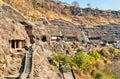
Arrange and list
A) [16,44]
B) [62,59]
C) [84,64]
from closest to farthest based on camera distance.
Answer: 1. [16,44]
2. [62,59]
3. [84,64]

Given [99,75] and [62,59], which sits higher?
[62,59]

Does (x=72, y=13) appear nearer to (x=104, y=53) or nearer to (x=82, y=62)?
(x=104, y=53)

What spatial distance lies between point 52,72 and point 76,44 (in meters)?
15.4

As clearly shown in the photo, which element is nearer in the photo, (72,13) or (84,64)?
(84,64)

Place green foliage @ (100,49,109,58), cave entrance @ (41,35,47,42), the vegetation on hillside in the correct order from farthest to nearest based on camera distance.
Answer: green foliage @ (100,49,109,58) → cave entrance @ (41,35,47,42) → the vegetation on hillside

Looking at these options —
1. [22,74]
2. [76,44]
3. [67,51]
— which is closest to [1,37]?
[22,74]

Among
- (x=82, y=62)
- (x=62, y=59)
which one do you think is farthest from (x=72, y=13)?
(x=62, y=59)

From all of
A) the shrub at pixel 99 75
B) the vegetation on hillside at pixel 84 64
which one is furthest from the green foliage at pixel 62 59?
the shrub at pixel 99 75

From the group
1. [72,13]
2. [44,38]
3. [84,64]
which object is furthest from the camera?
[72,13]

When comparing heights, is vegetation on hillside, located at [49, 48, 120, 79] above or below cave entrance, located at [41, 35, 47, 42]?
below

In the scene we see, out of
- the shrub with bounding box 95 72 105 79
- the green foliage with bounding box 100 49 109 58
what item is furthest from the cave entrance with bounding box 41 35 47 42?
the green foliage with bounding box 100 49 109 58

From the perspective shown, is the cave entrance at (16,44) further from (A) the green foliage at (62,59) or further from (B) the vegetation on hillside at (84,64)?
(A) the green foliage at (62,59)

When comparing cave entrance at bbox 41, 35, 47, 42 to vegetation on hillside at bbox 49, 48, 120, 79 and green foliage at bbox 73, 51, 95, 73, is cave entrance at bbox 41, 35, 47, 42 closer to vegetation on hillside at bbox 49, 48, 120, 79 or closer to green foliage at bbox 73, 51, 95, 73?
vegetation on hillside at bbox 49, 48, 120, 79

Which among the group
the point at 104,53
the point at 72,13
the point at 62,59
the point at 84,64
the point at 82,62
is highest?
the point at 72,13
